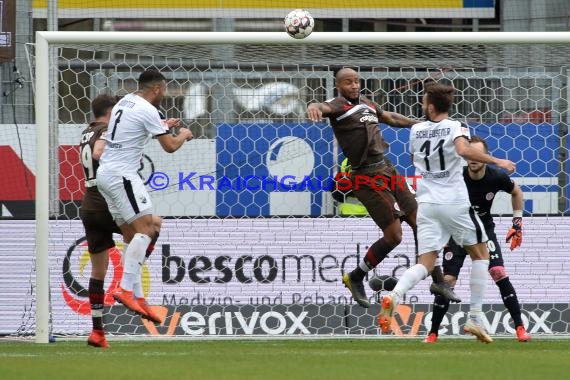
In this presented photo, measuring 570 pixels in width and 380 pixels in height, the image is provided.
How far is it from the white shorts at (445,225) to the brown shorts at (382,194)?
111cm

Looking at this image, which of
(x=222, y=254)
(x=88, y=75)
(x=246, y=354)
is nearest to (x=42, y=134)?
(x=88, y=75)

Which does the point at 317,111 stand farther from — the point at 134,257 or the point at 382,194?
the point at 134,257

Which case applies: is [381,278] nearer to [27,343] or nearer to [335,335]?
[335,335]

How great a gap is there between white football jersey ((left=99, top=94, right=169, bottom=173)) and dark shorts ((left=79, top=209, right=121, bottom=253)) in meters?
0.56

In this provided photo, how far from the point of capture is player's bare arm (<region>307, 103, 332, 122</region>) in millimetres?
10180

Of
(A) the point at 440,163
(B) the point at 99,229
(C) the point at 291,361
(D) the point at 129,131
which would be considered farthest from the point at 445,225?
(B) the point at 99,229

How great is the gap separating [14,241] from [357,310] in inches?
133

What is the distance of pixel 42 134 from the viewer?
1102cm

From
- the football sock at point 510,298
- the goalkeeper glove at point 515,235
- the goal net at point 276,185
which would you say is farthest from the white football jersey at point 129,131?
the football sock at point 510,298

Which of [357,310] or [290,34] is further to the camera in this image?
[357,310]

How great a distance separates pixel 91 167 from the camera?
34.4 feet

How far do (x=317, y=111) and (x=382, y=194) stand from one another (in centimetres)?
106

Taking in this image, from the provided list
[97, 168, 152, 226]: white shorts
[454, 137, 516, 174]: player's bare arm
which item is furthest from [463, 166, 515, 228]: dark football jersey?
[97, 168, 152, 226]: white shorts

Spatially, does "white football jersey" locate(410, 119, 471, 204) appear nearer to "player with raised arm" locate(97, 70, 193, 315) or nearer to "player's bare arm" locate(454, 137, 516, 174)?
"player's bare arm" locate(454, 137, 516, 174)
